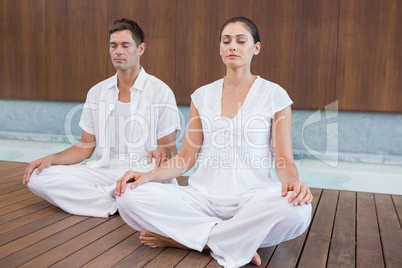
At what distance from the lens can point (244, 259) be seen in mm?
1781

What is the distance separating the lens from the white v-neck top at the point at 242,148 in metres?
2.00

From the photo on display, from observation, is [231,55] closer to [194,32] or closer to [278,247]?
[278,247]

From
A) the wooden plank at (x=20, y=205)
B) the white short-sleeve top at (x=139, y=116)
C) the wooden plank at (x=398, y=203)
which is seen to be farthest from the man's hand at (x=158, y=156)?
the wooden plank at (x=398, y=203)

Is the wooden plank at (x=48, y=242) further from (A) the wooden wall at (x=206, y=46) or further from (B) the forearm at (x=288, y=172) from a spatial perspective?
(A) the wooden wall at (x=206, y=46)

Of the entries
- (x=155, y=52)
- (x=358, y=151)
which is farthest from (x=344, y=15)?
(x=155, y=52)

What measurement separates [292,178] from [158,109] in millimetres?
1196

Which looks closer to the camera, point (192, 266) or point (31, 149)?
point (192, 266)

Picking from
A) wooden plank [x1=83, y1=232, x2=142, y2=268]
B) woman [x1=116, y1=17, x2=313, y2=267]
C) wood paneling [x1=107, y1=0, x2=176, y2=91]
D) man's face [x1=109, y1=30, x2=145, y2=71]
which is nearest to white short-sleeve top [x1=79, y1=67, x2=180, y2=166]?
man's face [x1=109, y1=30, x2=145, y2=71]

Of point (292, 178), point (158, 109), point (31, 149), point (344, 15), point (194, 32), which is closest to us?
point (292, 178)

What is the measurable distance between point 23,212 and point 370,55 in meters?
3.82

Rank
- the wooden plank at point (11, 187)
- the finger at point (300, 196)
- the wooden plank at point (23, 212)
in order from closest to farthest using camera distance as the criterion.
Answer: the finger at point (300, 196) → the wooden plank at point (23, 212) → the wooden plank at point (11, 187)

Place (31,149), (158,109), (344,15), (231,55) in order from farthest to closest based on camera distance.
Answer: (31,149), (344,15), (158,109), (231,55)

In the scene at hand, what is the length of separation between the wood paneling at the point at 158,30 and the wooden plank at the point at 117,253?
11.3 feet

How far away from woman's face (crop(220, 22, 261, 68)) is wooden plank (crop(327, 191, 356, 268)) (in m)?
0.97
